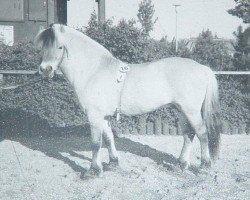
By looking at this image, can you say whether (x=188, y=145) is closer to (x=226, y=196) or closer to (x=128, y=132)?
(x=226, y=196)

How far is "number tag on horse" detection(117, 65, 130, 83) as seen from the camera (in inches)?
221

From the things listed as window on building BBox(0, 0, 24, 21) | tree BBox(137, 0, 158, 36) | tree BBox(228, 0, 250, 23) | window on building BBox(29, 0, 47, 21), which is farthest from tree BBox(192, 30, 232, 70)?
tree BBox(137, 0, 158, 36)

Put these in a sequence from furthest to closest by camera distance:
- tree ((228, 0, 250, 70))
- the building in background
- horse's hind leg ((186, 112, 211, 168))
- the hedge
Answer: the building in background → tree ((228, 0, 250, 70)) → the hedge → horse's hind leg ((186, 112, 211, 168))

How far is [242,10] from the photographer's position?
1417 centimetres

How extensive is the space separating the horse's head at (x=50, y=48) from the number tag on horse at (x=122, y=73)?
0.90 m

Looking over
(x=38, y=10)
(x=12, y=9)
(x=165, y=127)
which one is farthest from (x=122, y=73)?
(x=12, y=9)

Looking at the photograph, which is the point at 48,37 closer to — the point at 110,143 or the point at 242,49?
the point at 110,143

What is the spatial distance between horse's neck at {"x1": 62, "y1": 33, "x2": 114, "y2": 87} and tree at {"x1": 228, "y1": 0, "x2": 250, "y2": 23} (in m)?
10.0

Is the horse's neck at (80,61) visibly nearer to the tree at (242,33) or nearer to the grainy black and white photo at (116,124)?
the grainy black and white photo at (116,124)

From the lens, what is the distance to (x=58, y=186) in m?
5.30

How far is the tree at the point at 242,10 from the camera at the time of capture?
14102mm

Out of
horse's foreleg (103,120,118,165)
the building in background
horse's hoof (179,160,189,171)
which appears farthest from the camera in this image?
the building in background

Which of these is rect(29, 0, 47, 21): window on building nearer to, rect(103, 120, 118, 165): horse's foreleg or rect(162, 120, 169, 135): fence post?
rect(162, 120, 169, 135): fence post

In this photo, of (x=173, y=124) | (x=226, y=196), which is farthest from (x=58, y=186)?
(x=173, y=124)
